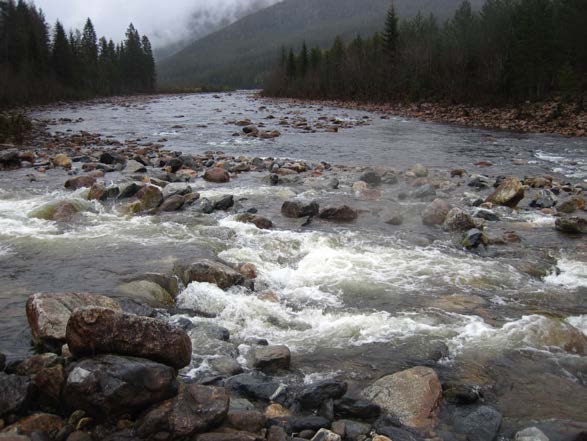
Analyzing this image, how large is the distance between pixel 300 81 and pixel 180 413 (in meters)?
92.3

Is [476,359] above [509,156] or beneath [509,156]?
beneath

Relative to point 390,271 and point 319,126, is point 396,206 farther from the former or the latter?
point 319,126

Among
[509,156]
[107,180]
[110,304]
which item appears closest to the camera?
[110,304]

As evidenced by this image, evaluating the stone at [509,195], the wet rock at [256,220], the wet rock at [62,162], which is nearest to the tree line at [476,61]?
the stone at [509,195]

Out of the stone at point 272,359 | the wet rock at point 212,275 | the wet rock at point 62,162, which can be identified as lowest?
the stone at point 272,359

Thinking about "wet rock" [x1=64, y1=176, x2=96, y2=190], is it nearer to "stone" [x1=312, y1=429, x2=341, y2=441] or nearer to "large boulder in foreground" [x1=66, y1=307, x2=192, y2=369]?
"large boulder in foreground" [x1=66, y1=307, x2=192, y2=369]

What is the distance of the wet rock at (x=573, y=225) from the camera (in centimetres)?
1186

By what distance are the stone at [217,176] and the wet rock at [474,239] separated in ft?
31.7

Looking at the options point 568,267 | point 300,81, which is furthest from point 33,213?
point 300,81

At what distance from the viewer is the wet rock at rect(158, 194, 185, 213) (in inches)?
545

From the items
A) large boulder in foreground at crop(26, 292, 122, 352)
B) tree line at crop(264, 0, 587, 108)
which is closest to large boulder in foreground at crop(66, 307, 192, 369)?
large boulder in foreground at crop(26, 292, 122, 352)

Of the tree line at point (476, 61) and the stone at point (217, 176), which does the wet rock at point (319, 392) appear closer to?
the stone at point (217, 176)

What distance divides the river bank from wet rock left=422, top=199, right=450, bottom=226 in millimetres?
22288

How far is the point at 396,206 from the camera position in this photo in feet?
47.6
